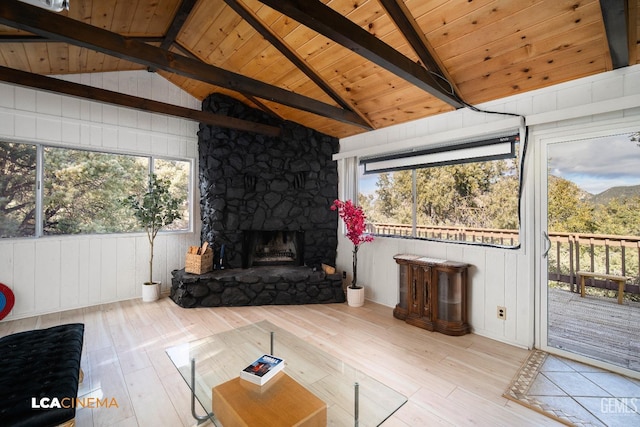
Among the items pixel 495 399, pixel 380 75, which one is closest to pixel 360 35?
pixel 380 75

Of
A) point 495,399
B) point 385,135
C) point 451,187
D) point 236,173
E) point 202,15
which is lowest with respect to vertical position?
point 495,399

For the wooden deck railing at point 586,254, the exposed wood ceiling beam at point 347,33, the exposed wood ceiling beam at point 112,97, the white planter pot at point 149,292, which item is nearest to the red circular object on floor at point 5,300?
the white planter pot at point 149,292

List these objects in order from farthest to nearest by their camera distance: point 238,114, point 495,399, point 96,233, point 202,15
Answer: point 238,114
point 96,233
point 202,15
point 495,399

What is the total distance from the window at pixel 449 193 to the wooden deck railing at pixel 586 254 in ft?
0.06

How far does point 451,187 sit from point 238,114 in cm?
322

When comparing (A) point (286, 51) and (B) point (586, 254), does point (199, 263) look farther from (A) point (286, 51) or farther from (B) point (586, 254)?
(B) point (586, 254)

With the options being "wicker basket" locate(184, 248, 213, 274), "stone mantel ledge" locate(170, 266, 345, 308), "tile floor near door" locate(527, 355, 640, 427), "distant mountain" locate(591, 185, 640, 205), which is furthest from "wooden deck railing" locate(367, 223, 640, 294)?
"wicker basket" locate(184, 248, 213, 274)

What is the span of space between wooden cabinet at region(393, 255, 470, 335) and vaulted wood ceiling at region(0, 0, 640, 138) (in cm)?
175

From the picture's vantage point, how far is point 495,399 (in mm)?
1985

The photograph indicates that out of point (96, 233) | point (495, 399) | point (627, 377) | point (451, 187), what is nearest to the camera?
point (495, 399)

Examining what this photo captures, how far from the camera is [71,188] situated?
371cm

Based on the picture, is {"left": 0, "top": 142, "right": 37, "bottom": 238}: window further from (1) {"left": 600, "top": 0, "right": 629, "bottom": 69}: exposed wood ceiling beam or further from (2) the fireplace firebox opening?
(1) {"left": 600, "top": 0, "right": 629, "bottom": 69}: exposed wood ceiling beam

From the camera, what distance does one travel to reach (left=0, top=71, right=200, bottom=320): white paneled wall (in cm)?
331

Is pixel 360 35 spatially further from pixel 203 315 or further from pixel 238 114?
pixel 203 315
